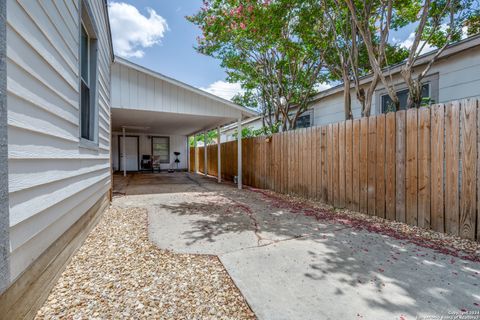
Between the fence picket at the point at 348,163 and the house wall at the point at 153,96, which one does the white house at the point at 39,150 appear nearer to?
the house wall at the point at 153,96

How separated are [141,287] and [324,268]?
161cm

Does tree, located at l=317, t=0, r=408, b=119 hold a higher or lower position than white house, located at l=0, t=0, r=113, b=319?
higher

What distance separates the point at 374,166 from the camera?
394 centimetres

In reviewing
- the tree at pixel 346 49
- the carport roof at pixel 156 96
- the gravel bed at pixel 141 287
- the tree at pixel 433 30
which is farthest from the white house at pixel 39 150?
the tree at pixel 346 49

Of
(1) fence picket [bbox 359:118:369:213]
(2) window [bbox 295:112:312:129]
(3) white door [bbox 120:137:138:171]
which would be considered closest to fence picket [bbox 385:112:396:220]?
(1) fence picket [bbox 359:118:369:213]

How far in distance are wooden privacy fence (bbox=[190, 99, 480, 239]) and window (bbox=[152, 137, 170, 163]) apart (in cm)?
1050

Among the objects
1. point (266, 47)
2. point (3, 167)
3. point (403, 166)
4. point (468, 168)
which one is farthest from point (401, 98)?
point (3, 167)

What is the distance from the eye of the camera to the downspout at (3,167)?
1.14 meters

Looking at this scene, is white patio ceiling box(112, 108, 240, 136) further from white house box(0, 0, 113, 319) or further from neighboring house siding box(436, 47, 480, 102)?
neighboring house siding box(436, 47, 480, 102)

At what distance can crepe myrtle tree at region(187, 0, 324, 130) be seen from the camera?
569 cm

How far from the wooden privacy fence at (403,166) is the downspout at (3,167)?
422 cm

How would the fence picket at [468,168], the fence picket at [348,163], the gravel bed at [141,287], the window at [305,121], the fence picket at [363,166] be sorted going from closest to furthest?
the gravel bed at [141,287], the fence picket at [468,168], the fence picket at [363,166], the fence picket at [348,163], the window at [305,121]

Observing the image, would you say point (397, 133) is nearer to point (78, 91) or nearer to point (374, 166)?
point (374, 166)

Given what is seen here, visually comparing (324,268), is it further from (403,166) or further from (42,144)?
(42,144)
